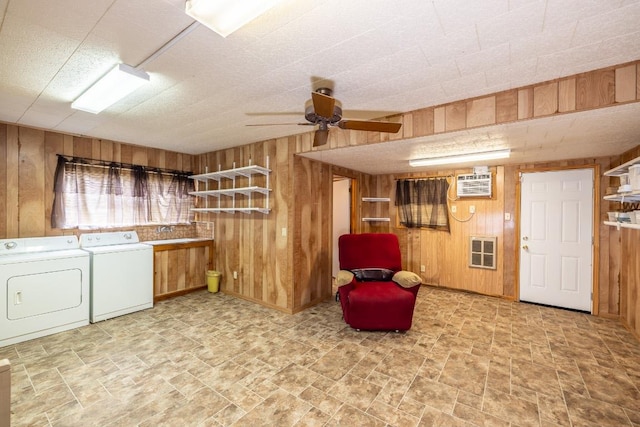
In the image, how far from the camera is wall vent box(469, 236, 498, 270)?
449cm

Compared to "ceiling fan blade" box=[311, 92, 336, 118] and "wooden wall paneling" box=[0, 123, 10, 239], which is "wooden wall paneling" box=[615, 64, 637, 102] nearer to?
"ceiling fan blade" box=[311, 92, 336, 118]

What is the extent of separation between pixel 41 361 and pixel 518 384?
13.8ft

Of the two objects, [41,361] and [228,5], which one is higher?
[228,5]

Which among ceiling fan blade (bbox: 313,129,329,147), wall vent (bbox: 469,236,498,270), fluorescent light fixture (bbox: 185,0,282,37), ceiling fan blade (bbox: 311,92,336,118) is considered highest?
fluorescent light fixture (bbox: 185,0,282,37)

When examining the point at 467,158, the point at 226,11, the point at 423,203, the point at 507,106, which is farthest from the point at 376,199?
the point at 226,11

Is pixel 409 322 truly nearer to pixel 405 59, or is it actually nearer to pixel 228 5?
pixel 405 59

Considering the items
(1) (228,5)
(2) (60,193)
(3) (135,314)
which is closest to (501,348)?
(1) (228,5)

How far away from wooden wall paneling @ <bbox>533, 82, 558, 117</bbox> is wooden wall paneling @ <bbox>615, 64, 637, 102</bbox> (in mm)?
324

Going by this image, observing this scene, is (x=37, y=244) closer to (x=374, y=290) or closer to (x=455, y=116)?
(x=374, y=290)

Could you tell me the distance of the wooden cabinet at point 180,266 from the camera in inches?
167

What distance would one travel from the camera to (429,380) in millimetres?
2309

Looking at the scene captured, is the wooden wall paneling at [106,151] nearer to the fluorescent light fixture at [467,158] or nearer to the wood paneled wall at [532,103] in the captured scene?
the wood paneled wall at [532,103]

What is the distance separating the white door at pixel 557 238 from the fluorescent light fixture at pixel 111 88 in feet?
16.6

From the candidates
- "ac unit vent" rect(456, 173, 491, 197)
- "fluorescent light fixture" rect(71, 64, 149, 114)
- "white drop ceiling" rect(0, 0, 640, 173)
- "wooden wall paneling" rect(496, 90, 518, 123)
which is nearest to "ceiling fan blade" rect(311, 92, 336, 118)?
"white drop ceiling" rect(0, 0, 640, 173)
